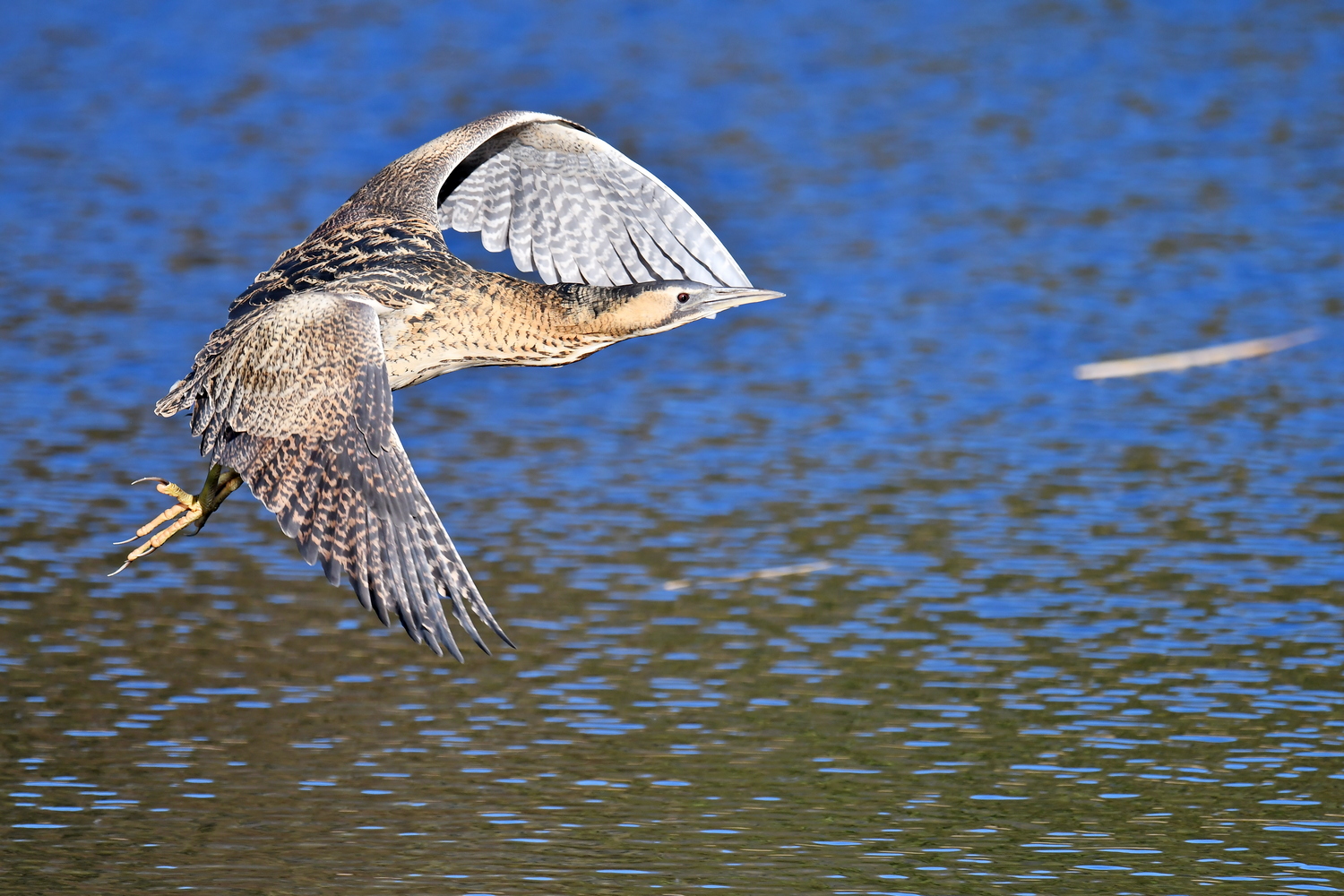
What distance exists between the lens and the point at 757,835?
8.48 meters

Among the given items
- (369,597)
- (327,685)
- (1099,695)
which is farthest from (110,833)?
(1099,695)

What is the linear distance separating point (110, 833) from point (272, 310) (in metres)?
2.01

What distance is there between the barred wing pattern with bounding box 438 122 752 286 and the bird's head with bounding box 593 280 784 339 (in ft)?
6.29

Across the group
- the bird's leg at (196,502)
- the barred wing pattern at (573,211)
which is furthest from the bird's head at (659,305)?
the barred wing pattern at (573,211)

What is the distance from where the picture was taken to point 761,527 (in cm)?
1287

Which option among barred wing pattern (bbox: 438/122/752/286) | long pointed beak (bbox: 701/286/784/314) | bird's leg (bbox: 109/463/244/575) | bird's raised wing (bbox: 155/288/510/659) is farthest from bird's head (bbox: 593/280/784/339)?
barred wing pattern (bbox: 438/122/752/286)

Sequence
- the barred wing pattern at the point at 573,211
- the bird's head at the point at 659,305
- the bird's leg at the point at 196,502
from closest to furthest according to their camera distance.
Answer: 1. the bird's head at the point at 659,305
2. the bird's leg at the point at 196,502
3. the barred wing pattern at the point at 573,211

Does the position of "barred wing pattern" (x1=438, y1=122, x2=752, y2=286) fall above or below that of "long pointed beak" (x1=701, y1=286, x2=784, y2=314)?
above

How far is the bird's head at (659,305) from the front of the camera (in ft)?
30.1

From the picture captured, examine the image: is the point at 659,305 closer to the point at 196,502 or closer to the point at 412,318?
the point at 412,318

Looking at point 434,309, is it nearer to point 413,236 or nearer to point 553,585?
point 413,236

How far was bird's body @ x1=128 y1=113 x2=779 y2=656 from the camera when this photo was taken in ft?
26.9

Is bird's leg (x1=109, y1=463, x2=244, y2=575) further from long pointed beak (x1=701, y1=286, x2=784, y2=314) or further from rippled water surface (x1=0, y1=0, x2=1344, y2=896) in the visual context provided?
long pointed beak (x1=701, y1=286, x2=784, y2=314)

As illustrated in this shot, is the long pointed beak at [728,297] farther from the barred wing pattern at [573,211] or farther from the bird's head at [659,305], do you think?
the barred wing pattern at [573,211]
